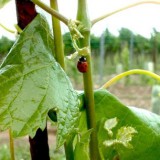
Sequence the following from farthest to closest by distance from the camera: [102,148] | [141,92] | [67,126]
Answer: [141,92] → [102,148] → [67,126]

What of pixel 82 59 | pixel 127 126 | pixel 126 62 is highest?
pixel 82 59

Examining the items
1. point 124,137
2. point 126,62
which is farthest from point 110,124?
point 126,62

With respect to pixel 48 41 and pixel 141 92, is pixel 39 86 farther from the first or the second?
pixel 141 92

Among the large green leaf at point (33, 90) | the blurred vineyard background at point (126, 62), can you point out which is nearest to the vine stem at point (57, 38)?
the large green leaf at point (33, 90)

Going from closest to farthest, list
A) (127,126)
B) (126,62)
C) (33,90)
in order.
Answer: (33,90), (127,126), (126,62)

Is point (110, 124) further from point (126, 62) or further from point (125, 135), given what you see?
point (126, 62)

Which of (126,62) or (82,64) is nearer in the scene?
(82,64)

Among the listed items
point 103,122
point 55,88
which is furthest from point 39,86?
point 103,122
